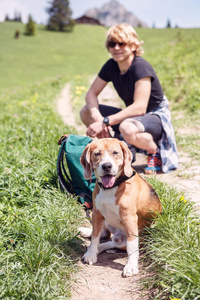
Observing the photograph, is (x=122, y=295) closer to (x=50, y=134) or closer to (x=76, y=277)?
(x=76, y=277)

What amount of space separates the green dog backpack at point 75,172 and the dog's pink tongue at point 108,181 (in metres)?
1.04

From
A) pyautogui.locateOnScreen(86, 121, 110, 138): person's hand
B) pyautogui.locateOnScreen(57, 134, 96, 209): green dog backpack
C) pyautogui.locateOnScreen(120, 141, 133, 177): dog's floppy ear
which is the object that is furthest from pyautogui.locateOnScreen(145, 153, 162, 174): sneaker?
pyautogui.locateOnScreen(120, 141, 133, 177): dog's floppy ear

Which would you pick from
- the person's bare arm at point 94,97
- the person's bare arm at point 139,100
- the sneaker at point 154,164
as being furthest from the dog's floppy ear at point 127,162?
the person's bare arm at point 94,97

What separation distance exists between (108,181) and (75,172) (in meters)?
1.14

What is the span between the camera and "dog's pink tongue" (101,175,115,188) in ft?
8.41

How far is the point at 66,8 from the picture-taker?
6328 cm

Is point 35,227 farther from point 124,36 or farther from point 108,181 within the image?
point 124,36

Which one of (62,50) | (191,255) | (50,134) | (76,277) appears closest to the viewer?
(191,255)

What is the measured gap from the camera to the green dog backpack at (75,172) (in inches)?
141

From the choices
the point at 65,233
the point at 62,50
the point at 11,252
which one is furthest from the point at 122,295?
the point at 62,50

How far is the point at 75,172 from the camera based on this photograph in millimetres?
3641

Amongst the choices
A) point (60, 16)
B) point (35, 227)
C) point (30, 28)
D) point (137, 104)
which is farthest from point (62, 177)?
point (60, 16)

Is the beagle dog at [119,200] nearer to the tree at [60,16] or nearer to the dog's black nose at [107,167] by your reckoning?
the dog's black nose at [107,167]

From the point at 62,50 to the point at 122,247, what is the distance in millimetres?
39058
